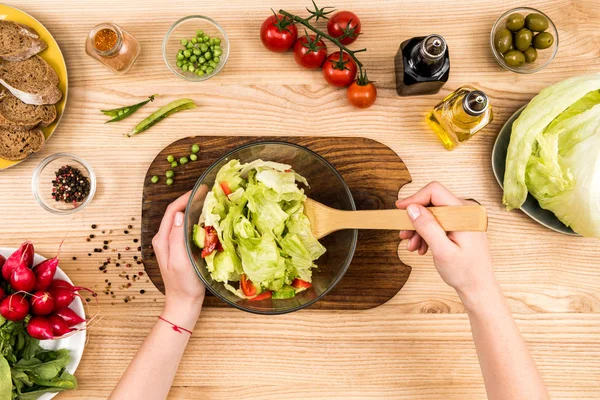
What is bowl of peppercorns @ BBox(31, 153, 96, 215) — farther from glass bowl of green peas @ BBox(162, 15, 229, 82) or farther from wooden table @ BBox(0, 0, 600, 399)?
glass bowl of green peas @ BBox(162, 15, 229, 82)

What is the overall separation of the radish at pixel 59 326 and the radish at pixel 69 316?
2 cm

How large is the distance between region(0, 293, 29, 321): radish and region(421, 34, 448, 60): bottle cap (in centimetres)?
156

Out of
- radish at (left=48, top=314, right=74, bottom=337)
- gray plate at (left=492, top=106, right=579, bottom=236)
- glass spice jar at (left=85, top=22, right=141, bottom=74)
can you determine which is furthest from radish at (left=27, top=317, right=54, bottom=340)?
gray plate at (left=492, top=106, right=579, bottom=236)

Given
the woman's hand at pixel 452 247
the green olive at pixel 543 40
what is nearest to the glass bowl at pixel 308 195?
the woman's hand at pixel 452 247

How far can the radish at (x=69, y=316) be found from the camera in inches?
59.1

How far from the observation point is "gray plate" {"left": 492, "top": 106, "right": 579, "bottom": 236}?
1.59m

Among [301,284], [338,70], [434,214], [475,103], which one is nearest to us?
[434,214]

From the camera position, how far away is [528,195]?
62.7 inches

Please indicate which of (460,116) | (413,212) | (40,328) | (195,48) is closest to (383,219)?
(413,212)

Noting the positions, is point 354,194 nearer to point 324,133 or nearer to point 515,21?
point 324,133

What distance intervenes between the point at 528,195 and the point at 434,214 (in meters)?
0.58

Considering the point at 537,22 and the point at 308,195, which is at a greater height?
the point at 537,22

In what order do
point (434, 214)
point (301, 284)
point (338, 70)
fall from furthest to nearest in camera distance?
point (338, 70) < point (301, 284) < point (434, 214)

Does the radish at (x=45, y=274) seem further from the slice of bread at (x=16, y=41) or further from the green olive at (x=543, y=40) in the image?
the green olive at (x=543, y=40)
